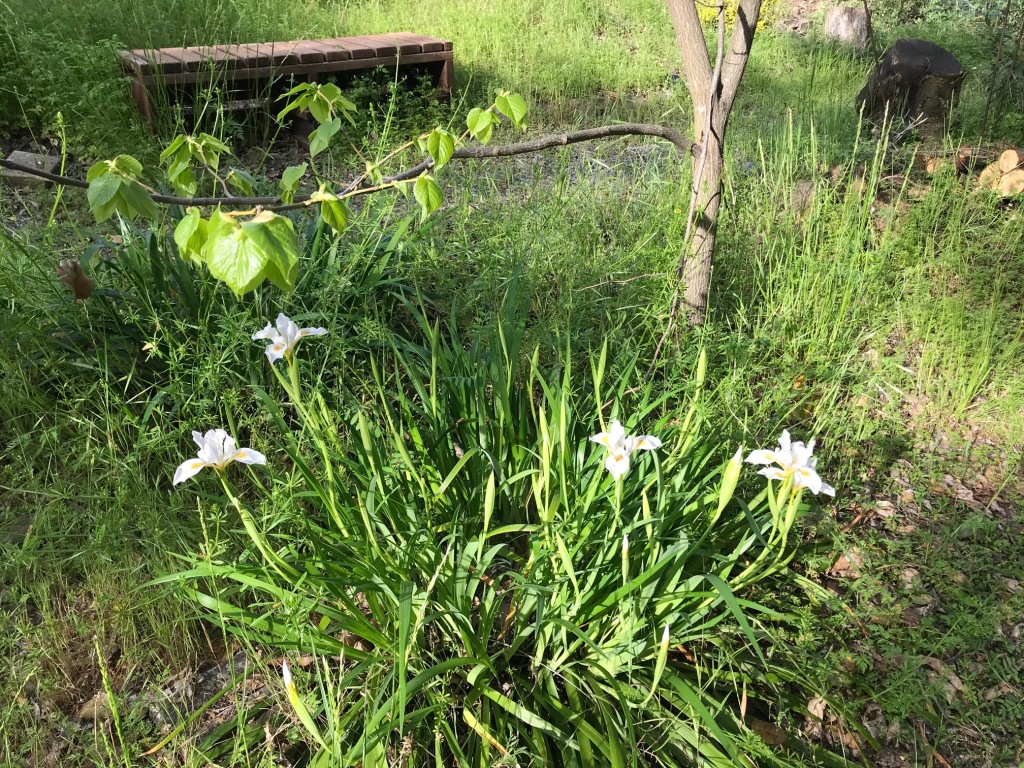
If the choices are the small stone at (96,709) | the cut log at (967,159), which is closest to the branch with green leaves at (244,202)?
the small stone at (96,709)

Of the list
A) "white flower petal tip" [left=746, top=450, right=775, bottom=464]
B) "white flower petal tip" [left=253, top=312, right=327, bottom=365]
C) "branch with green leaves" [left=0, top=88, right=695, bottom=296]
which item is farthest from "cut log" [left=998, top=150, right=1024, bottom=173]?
"white flower petal tip" [left=253, top=312, right=327, bottom=365]

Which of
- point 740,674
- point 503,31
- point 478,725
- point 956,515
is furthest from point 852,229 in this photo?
point 503,31

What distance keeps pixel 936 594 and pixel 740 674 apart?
0.78 meters

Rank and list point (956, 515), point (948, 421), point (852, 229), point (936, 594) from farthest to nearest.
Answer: point (852, 229) → point (948, 421) → point (956, 515) → point (936, 594)

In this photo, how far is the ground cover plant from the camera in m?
1.63

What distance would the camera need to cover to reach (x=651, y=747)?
5.32ft

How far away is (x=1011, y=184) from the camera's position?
350 cm

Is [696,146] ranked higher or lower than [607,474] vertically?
higher

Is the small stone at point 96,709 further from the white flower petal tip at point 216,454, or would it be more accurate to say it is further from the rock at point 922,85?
the rock at point 922,85

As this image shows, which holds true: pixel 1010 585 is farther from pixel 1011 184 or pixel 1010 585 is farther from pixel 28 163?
pixel 28 163

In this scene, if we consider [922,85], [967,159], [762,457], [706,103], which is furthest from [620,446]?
[922,85]

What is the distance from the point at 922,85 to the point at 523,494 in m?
3.85

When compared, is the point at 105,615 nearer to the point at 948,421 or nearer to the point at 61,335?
the point at 61,335

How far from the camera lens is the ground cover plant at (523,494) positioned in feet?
5.36
